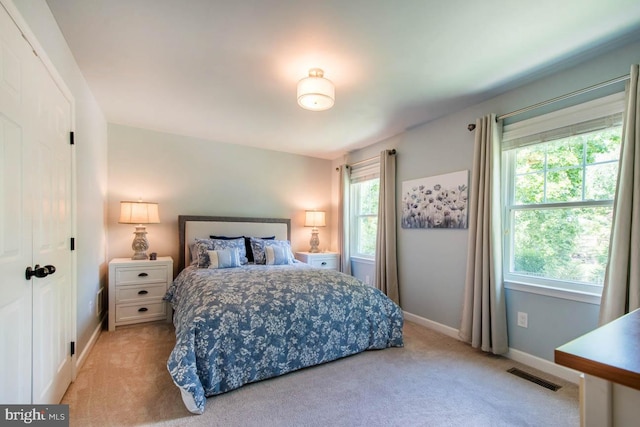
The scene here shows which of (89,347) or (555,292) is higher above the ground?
(555,292)

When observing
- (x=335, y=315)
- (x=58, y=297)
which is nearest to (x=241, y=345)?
(x=335, y=315)

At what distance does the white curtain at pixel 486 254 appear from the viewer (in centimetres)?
263

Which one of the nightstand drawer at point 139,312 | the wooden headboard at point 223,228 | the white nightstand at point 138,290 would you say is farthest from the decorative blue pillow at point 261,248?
the nightstand drawer at point 139,312

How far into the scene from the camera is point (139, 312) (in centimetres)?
344

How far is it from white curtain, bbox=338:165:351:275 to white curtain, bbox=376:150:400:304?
32.7 inches

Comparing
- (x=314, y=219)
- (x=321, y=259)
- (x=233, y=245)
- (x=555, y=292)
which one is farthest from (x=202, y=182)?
(x=555, y=292)

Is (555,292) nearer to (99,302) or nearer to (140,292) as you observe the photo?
(140,292)

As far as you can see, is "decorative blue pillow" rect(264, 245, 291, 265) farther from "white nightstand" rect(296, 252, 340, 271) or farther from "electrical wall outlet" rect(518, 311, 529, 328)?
"electrical wall outlet" rect(518, 311, 529, 328)

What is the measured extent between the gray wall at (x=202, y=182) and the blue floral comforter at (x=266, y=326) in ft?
4.74

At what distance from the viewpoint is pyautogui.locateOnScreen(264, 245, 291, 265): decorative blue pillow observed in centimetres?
382

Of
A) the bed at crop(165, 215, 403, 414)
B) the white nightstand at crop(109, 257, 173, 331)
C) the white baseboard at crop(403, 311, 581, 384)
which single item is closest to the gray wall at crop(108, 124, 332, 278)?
the white nightstand at crop(109, 257, 173, 331)

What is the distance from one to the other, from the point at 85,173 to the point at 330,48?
234 cm

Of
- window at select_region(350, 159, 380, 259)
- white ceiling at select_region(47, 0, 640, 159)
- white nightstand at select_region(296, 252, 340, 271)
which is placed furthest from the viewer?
white nightstand at select_region(296, 252, 340, 271)

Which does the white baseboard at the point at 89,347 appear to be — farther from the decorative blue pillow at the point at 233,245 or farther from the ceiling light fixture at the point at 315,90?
the ceiling light fixture at the point at 315,90
